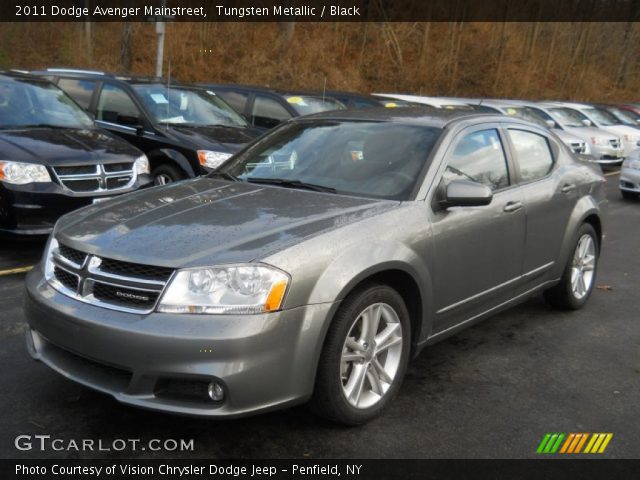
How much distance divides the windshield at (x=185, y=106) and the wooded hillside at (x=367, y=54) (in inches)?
687

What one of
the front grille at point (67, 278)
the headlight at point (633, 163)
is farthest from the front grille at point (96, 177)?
the headlight at point (633, 163)

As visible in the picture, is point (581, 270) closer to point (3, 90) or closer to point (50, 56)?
point (3, 90)

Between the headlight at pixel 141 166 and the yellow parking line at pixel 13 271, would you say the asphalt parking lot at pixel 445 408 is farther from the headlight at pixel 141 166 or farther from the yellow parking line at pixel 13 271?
the headlight at pixel 141 166

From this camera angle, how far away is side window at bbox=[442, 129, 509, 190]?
14.2 ft

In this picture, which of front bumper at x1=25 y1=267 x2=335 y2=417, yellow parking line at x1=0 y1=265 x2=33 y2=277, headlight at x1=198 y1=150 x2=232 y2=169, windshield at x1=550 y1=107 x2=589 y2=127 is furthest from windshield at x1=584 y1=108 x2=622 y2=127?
front bumper at x1=25 y1=267 x2=335 y2=417

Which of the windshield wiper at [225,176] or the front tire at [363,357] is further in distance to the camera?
the windshield wiper at [225,176]

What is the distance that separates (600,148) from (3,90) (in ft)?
43.4

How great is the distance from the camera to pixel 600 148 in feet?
54.4

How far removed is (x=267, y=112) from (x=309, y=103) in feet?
2.46

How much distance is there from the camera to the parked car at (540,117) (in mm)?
15766

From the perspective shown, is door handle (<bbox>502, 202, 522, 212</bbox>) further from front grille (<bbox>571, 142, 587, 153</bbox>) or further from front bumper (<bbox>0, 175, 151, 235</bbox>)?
front grille (<bbox>571, 142, 587, 153</bbox>)

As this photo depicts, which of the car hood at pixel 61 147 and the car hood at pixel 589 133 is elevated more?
the car hood at pixel 61 147

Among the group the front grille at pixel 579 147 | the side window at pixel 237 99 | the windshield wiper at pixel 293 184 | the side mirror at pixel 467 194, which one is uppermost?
the side mirror at pixel 467 194
